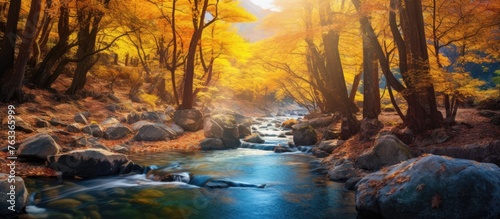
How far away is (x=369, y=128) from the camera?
1062 centimetres

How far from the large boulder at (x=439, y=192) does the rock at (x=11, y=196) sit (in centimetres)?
554

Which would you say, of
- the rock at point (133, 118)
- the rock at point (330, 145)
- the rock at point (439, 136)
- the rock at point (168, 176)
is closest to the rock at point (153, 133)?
the rock at point (133, 118)

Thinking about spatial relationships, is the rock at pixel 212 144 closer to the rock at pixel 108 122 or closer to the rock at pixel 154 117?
the rock at pixel 154 117

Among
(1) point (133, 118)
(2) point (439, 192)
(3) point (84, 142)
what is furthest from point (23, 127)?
(2) point (439, 192)

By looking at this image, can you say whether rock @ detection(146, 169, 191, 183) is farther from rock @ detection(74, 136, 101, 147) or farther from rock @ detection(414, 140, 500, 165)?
rock @ detection(414, 140, 500, 165)

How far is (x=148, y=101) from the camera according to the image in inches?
812

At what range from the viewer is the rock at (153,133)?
12.2m

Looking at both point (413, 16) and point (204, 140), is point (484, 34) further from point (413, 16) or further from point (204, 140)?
point (204, 140)

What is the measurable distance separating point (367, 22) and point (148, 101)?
15.0m


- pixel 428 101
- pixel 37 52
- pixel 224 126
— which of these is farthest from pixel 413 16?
pixel 37 52

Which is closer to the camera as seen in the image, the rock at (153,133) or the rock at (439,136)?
the rock at (439,136)

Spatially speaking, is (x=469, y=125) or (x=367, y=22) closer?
(x=469, y=125)

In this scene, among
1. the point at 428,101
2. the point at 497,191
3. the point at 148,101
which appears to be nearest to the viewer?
the point at 497,191

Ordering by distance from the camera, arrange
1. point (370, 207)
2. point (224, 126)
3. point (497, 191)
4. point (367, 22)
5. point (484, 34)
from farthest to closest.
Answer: point (224, 126) < point (484, 34) < point (367, 22) < point (370, 207) < point (497, 191)
